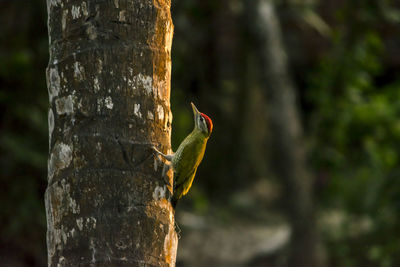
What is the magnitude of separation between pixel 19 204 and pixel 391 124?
247 inches

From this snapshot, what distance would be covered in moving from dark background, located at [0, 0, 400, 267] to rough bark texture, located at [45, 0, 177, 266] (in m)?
6.54

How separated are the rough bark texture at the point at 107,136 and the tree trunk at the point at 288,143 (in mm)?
6517

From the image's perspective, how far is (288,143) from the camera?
9266mm

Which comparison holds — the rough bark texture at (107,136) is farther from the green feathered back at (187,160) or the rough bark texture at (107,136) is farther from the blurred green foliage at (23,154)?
the blurred green foliage at (23,154)

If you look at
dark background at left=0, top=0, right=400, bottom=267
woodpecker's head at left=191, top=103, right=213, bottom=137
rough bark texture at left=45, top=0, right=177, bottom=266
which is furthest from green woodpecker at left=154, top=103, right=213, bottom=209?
dark background at left=0, top=0, right=400, bottom=267

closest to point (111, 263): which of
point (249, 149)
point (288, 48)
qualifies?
point (249, 149)

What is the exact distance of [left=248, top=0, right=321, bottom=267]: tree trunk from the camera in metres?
9.24

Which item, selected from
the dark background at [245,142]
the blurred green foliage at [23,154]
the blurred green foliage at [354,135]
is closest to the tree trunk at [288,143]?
the dark background at [245,142]

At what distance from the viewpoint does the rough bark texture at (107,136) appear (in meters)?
2.67

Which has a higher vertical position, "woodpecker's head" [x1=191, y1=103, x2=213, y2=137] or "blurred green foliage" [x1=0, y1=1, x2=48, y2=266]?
"woodpecker's head" [x1=191, y1=103, x2=213, y2=137]

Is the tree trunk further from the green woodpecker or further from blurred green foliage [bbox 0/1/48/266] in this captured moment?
the green woodpecker

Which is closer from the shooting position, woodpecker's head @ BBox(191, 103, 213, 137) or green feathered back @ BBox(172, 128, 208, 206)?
green feathered back @ BBox(172, 128, 208, 206)

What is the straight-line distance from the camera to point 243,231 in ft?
36.5

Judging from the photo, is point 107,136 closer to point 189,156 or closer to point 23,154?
point 189,156
